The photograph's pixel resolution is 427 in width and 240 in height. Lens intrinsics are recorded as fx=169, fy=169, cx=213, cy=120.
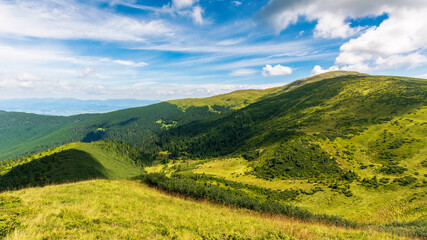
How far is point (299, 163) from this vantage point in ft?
267

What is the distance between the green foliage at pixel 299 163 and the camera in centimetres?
7512

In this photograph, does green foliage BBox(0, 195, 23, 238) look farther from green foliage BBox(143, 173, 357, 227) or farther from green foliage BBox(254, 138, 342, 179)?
→ green foliage BBox(254, 138, 342, 179)

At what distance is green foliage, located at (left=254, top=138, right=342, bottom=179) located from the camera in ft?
246

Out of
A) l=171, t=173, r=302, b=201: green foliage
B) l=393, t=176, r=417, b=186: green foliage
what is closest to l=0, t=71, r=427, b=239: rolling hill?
l=393, t=176, r=417, b=186: green foliage

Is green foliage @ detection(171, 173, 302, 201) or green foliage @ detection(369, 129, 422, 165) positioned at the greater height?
green foliage @ detection(369, 129, 422, 165)

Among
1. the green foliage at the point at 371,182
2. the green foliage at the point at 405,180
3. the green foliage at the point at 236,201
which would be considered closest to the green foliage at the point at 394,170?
the green foliage at the point at 405,180

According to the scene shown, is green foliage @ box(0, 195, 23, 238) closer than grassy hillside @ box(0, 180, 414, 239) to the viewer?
Yes

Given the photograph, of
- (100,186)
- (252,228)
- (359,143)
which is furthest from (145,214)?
(359,143)

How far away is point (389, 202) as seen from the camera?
149 ft

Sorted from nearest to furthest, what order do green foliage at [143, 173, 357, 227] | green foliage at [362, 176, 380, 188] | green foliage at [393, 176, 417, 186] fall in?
green foliage at [143, 173, 357, 227]
green foliage at [393, 176, 417, 186]
green foliage at [362, 176, 380, 188]

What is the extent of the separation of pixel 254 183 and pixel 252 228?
61.2 metres

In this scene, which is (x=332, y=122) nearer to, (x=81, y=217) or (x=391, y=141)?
(x=391, y=141)

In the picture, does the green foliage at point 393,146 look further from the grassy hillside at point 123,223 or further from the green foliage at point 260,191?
the grassy hillside at point 123,223

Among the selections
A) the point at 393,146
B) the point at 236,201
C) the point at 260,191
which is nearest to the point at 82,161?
the point at 260,191
